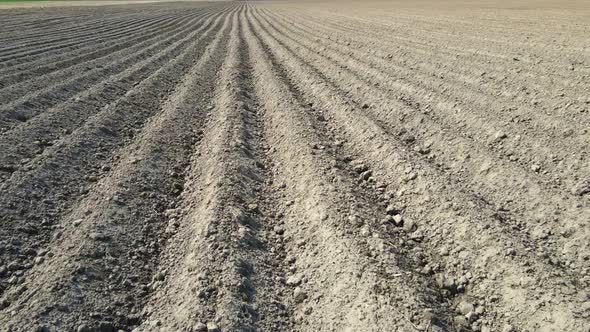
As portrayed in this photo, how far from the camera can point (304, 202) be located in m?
4.57

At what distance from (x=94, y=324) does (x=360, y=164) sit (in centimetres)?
362

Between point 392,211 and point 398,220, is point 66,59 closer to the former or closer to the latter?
point 392,211

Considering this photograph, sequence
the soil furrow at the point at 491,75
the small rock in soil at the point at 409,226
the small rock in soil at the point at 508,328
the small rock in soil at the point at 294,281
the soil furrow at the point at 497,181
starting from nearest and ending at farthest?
1. the small rock in soil at the point at 508,328
2. the small rock in soil at the point at 294,281
3. the soil furrow at the point at 497,181
4. the small rock in soil at the point at 409,226
5. the soil furrow at the point at 491,75

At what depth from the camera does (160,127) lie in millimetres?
6863

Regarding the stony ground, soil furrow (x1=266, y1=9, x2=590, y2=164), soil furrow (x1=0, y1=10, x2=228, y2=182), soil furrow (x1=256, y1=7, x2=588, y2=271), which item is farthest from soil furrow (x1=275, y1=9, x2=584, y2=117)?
soil furrow (x1=0, y1=10, x2=228, y2=182)

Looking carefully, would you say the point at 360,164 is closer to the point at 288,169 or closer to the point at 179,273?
the point at 288,169

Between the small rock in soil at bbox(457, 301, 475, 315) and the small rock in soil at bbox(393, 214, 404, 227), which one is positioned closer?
the small rock in soil at bbox(457, 301, 475, 315)

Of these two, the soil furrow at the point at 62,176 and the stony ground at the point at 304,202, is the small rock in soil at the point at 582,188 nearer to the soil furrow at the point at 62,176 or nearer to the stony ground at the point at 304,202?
the stony ground at the point at 304,202

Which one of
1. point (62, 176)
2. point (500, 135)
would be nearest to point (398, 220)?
point (500, 135)

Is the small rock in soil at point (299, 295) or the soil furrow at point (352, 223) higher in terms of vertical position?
the soil furrow at point (352, 223)

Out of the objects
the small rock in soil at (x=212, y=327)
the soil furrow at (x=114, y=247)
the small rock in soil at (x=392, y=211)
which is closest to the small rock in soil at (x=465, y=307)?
the small rock in soil at (x=392, y=211)

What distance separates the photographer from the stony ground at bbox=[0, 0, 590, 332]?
311 centimetres

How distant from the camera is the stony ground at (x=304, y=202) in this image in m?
3.11

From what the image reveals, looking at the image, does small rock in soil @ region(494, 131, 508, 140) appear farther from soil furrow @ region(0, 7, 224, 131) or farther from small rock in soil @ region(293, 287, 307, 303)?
soil furrow @ region(0, 7, 224, 131)
